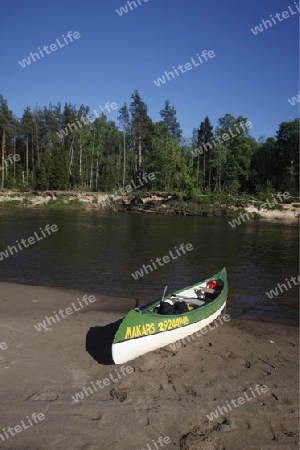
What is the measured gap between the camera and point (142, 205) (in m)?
56.7

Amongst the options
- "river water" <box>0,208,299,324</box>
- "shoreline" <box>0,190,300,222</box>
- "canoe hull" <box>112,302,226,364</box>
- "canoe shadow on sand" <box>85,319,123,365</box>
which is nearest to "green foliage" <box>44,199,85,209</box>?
"shoreline" <box>0,190,300,222</box>

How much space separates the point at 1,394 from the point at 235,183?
62798 mm

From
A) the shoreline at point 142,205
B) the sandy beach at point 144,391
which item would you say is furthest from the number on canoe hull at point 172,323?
the shoreline at point 142,205

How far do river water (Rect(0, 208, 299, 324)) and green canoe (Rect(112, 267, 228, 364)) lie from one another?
239cm

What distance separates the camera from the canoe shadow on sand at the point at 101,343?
8394 millimetres

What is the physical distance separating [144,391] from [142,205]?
50.2m

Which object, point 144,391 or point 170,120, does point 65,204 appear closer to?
point 170,120

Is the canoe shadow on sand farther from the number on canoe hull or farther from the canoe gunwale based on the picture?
the number on canoe hull

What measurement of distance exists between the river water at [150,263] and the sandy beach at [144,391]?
11.6 ft

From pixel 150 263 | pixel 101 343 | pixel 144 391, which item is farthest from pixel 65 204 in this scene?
pixel 144 391

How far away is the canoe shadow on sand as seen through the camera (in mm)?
8394

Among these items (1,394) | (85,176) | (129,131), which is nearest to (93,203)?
(85,176)

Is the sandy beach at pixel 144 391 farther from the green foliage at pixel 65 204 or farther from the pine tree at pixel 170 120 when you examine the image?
the pine tree at pixel 170 120

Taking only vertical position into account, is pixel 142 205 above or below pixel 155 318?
above
